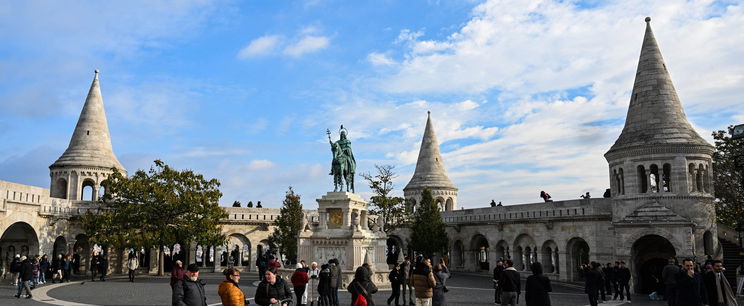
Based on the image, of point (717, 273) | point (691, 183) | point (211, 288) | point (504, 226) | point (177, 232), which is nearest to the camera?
point (717, 273)

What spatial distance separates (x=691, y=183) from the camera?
75.6 ft

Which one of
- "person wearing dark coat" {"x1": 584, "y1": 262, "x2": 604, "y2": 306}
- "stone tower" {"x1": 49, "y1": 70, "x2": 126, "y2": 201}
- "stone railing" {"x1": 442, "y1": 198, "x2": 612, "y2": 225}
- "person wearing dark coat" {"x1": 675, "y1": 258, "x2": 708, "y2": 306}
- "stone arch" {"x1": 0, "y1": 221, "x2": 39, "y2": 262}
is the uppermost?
"stone tower" {"x1": 49, "y1": 70, "x2": 126, "y2": 201}

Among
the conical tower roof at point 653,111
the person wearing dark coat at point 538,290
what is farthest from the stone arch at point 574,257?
the person wearing dark coat at point 538,290

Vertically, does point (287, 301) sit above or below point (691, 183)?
below

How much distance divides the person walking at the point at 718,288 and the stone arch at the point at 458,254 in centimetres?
2748

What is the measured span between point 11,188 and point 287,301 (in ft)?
70.6

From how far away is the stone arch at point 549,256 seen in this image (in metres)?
29.3

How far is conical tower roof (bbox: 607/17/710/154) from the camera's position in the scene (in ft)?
76.2

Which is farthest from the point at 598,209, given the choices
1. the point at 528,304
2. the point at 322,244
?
the point at 528,304

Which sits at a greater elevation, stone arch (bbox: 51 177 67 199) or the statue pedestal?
stone arch (bbox: 51 177 67 199)

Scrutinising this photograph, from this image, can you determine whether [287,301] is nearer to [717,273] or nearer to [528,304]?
[528,304]

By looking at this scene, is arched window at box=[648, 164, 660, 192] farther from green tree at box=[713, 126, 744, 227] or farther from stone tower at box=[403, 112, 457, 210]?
stone tower at box=[403, 112, 457, 210]

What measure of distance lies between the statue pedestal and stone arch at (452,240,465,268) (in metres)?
14.2

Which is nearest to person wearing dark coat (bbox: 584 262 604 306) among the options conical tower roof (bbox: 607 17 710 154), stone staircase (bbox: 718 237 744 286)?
stone staircase (bbox: 718 237 744 286)
